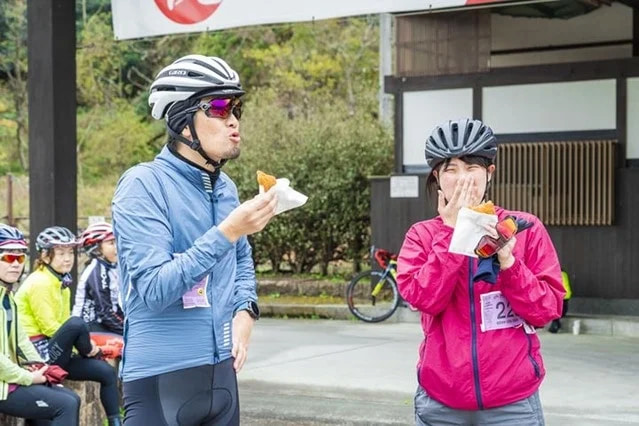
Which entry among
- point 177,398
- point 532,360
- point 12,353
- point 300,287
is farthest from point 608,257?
point 177,398

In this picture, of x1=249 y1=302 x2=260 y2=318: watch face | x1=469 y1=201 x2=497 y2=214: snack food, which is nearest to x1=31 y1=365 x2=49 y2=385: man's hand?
x1=249 y1=302 x2=260 y2=318: watch face

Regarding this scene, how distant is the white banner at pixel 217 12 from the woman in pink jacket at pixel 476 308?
637 centimetres

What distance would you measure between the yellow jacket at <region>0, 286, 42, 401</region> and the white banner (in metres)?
5.01

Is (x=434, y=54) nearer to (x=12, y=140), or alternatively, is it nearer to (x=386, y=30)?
(x=386, y=30)

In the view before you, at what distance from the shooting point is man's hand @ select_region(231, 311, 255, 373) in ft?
12.0

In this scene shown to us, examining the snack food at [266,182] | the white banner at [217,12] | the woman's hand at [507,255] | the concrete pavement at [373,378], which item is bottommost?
the concrete pavement at [373,378]

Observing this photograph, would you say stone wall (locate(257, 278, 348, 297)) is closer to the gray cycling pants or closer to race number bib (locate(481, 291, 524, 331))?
the gray cycling pants

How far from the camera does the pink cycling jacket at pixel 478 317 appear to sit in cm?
378

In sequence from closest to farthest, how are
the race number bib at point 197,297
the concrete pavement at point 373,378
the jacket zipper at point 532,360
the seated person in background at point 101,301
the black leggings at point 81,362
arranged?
1. the race number bib at point 197,297
2. the jacket zipper at point 532,360
3. the black leggings at point 81,362
4. the seated person in background at point 101,301
5. the concrete pavement at point 373,378

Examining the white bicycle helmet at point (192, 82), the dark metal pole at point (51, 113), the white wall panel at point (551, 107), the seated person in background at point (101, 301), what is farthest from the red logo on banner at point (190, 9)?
the white bicycle helmet at point (192, 82)

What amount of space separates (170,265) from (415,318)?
12403 millimetres

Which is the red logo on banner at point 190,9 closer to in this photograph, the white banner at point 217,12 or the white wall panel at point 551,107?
the white banner at point 217,12

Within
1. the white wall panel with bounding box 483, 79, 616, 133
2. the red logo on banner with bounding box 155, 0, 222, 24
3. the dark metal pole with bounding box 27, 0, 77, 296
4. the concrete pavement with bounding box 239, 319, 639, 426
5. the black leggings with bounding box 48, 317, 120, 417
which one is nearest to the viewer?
the black leggings with bounding box 48, 317, 120, 417

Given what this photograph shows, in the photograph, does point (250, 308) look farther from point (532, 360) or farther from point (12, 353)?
point (12, 353)
